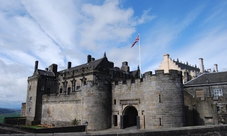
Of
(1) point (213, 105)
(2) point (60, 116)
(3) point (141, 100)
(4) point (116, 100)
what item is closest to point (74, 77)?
(2) point (60, 116)

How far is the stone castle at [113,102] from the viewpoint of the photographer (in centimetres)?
1778

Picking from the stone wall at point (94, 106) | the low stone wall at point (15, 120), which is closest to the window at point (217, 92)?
the stone wall at point (94, 106)

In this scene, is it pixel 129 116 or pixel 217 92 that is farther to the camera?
pixel 217 92

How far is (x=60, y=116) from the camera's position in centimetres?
2906

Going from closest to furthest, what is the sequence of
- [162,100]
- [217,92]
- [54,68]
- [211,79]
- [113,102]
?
[162,100]
[113,102]
[217,92]
[211,79]
[54,68]

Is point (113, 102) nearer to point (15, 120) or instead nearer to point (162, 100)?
point (162, 100)

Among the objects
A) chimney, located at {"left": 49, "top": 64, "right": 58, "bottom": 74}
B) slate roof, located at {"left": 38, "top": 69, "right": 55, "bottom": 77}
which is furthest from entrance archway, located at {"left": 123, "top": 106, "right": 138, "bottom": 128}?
chimney, located at {"left": 49, "top": 64, "right": 58, "bottom": 74}

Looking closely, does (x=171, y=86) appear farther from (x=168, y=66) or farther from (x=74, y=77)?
(x=168, y=66)

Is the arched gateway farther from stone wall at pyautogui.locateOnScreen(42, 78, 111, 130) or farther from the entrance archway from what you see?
stone wall at pyautogui.locateOnScreen(42, 78, 111, 130)

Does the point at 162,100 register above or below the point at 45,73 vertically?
below

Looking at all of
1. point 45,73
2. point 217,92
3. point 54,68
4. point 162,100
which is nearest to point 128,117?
point 162,100

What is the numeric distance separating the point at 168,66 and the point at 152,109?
29.0 meters

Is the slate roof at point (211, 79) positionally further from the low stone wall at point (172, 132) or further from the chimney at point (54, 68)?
the chimney at point (54, 68)

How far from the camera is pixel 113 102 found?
23.1 m
